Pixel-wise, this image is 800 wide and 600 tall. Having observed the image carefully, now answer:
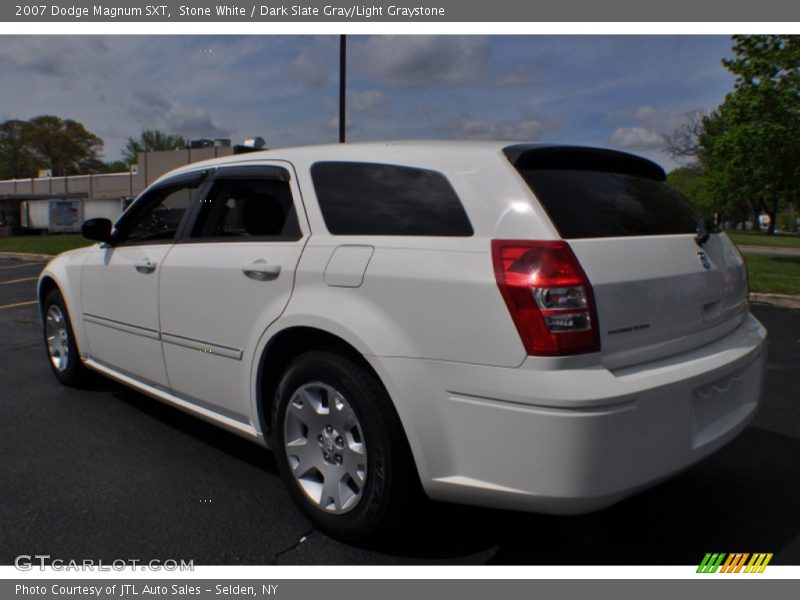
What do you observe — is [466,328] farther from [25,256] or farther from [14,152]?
[14,152]

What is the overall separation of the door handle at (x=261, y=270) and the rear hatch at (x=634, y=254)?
113 cm

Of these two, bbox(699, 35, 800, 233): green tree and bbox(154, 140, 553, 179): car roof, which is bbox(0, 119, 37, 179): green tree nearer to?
bbox(699, 35, 800, 233): green tree

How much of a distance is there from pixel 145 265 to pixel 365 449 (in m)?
1.90

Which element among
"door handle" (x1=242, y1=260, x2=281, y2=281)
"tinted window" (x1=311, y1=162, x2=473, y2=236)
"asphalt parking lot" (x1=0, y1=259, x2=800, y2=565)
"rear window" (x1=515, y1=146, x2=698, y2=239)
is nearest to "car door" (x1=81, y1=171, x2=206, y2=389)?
"asphalt parking lot" (x1=0, y1=259, x2=800, y2=565)

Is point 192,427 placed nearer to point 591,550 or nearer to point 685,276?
point 591,550

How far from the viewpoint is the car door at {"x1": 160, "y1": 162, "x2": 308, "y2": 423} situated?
294 cm

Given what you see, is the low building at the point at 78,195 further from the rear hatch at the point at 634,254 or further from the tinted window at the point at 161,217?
the rear hatch at the point at 634,254

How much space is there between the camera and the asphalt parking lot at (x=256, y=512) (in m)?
2.63

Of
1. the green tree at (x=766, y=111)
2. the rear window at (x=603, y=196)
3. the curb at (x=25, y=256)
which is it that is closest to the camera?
the rear window at (x=603, y=196)

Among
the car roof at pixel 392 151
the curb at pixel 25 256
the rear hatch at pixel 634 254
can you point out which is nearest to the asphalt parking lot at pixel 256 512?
the rear hatch at pixel 634 254

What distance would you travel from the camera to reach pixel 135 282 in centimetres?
379

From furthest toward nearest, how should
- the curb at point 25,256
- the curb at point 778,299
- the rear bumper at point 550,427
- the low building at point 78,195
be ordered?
the low building at point 78,195
the curb at point 25,256
the curb at point 778,299
the rear bumper at point 550,427

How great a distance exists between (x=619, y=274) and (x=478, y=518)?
130cm
